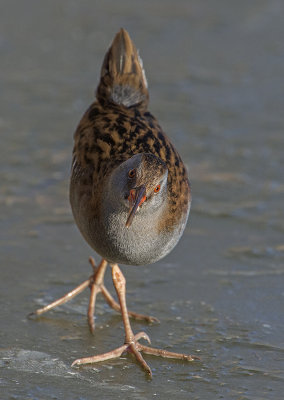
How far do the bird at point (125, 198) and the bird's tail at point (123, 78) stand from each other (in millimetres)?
204

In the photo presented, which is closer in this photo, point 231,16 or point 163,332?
point 163,332

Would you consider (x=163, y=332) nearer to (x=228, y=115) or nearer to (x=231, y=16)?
(x=228, y=115)

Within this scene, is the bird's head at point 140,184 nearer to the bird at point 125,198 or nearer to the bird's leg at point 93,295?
the bird at point 125,198

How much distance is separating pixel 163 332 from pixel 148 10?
8.00 metres

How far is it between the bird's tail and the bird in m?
0.20

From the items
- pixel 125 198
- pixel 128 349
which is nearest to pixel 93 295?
pixel 128 349

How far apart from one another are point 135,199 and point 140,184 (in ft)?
0.32

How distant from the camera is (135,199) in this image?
4879mm

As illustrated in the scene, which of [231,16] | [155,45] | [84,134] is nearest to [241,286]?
[84,134]

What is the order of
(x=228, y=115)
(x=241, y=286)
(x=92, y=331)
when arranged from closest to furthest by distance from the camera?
(x=92, y=331) < (x=241, y=286) < (x=228, y=115)

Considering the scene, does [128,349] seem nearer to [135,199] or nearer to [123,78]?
[135,199]

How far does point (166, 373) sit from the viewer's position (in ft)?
16.9

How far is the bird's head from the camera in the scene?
16.0 ft

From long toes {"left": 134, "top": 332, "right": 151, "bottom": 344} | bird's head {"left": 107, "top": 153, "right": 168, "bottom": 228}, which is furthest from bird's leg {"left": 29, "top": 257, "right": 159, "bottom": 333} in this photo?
bird's head {"left": 107, "top": 153, "right": 168, "bottom": 228}
